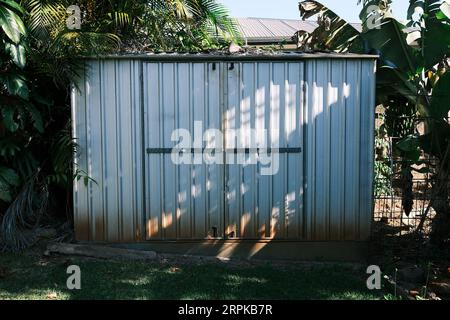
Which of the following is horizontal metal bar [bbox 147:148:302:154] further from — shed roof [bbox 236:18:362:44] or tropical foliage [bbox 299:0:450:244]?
shed roof [bbox 236:18:362:44]

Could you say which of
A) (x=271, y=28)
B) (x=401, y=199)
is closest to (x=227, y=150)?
(x=401, y=199)

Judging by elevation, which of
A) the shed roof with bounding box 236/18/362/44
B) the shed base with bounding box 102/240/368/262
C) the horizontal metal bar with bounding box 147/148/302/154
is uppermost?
the shed roof with bounding box 236/18/362/44

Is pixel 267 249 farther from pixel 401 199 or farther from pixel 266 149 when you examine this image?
pixel 401 199

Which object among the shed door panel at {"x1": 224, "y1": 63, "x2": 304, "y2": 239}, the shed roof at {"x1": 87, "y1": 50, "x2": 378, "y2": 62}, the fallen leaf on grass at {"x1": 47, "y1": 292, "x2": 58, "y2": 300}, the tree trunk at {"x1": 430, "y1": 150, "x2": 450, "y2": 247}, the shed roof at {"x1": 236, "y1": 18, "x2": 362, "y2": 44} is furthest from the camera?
the shed roof at {"x1": 236, "y1": 18, "x2": 362, "y2": 44}

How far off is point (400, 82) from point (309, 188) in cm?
193

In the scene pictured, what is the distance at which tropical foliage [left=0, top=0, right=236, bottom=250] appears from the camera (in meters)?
6.38

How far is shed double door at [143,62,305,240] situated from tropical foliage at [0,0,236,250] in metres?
0.93

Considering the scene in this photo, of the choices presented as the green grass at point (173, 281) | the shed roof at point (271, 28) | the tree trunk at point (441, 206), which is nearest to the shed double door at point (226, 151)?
the green grass at point (173, 281)

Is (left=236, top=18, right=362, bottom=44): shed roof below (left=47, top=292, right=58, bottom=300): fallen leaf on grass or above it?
above

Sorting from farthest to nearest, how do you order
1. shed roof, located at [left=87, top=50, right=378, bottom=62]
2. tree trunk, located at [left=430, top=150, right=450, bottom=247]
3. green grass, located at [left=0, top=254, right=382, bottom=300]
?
tree trunk, located at [left=430, top=150, right=450, bottom=247], shed roof, located at [left=87, top=50, right=378, bottom=62], green grass, located at [left=0, top=254, right=382, bottom=300]

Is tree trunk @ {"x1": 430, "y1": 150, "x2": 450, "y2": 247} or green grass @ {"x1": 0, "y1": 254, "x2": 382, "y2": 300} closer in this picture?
green grass @ {"x1": 0, "y1": 254, "x2": 382, "y2": 300}

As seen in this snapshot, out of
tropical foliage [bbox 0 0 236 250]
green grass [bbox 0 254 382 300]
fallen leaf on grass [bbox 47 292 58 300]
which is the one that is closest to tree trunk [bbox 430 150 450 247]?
green grass [bbox 0 254 382 300]
